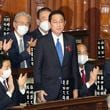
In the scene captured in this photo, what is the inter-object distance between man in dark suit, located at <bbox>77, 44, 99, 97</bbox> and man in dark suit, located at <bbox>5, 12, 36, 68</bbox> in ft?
1.74

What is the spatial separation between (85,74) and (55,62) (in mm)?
488

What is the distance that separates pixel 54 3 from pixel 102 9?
0.60 m

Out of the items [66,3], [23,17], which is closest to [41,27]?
[23,17]

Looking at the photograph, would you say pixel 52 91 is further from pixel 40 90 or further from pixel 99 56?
pixel 99 56

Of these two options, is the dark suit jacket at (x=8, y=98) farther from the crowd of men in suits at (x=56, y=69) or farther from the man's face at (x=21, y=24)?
the man's face at (x=21, y=24)

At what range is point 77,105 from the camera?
3.96 m

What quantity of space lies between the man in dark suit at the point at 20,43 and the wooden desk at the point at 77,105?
1054mm

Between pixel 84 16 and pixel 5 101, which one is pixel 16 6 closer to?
pixel 84 16

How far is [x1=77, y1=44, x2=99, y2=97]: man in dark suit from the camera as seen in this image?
474 cm

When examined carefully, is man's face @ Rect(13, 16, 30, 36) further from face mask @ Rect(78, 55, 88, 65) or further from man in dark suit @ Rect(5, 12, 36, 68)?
face mask @ Rect(78, 55, 88, 65)

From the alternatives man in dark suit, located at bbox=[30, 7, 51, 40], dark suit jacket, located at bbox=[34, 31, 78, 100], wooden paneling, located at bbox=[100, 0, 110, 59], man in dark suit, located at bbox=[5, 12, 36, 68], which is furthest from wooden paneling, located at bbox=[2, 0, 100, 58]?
dark suit jacket, located at bbox=[34, 31, 78, 100]

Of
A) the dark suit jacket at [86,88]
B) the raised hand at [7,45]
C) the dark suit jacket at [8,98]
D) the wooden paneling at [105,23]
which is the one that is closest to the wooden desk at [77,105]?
the dark suit jacket at [8,98]

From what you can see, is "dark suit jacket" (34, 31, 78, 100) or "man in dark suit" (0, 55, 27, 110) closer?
"man in dark suit" (0, 55, 27, 110)

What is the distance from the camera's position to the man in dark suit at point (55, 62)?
173 inches
